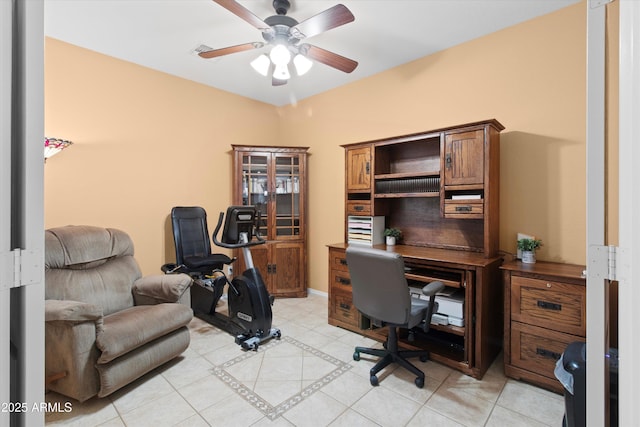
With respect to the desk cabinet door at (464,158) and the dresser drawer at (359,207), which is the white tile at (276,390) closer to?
the dresser drawer at (359,207)

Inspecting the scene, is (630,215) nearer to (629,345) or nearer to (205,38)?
(629,345)

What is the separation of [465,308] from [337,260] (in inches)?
49.5

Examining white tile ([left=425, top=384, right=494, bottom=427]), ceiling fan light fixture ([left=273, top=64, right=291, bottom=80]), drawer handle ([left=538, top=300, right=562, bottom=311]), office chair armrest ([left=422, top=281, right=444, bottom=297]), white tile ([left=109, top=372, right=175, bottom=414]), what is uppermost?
ceiling fan light fixture ([left=273, top=64, right=291, bottom=80])

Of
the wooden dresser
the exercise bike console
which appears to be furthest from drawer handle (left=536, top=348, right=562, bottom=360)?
the exercise bike console

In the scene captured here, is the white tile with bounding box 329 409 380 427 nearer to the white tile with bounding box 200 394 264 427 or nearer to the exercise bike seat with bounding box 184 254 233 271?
the white tile with bounding box 200 394 264 427

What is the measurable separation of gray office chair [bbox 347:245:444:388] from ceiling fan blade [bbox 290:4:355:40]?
60.4 inches

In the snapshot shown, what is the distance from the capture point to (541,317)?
2.04m

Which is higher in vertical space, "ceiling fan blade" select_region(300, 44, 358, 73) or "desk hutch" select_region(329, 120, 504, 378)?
"ceiling fan blade" select_region(300, 44, 358, 73)

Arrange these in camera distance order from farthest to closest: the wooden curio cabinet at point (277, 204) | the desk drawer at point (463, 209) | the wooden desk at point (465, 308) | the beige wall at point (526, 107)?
the wooden curio cabinet at point (277, 204) → the desk drawer at point (463, 209) → the beige wall at point (526, 107) → the wooden desk at point (465, 308)

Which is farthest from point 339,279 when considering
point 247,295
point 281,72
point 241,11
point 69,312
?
point 241,11

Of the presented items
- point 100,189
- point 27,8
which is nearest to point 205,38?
point 100,189

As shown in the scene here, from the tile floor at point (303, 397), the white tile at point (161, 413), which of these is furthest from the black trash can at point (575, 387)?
the white tile at point (161, 413)

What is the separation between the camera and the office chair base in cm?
211

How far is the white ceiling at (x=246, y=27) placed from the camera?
2.32 metres
